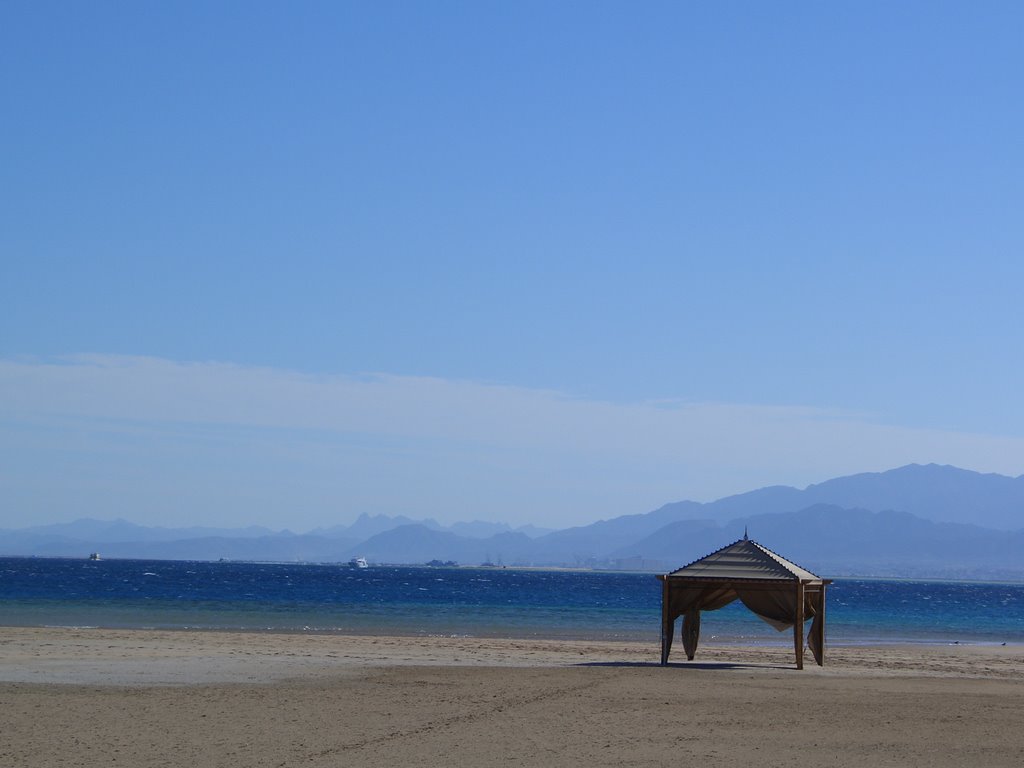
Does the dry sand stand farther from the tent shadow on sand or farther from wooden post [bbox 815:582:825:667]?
wooden post [bbox 815:582:825:667]

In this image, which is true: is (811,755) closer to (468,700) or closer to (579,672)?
(468,700)

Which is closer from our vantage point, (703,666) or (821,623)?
(703,666)

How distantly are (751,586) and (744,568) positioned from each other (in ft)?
1.13

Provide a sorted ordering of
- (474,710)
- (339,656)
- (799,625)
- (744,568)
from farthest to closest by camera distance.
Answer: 1. (339,656)
2. (744,568)
3. (799,625)
4. (474,710)

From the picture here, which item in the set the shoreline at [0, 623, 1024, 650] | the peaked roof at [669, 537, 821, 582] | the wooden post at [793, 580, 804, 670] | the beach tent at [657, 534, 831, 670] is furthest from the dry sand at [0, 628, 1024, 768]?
the shoreline at [0, 623, 1024, 650]

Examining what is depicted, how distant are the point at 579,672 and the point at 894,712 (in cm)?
615

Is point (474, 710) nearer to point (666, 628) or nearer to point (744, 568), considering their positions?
point (666, 628)

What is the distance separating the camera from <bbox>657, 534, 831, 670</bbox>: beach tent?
74.7 ft

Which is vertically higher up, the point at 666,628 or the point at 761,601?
the point at 761,601

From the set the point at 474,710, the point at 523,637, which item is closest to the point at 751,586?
the point at 474,710

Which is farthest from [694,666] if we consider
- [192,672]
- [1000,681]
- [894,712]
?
[192,672]

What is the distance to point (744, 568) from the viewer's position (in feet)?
75.6

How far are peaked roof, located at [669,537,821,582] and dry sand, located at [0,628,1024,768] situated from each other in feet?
5.36

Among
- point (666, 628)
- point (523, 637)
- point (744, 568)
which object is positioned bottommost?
point (523, 637)
